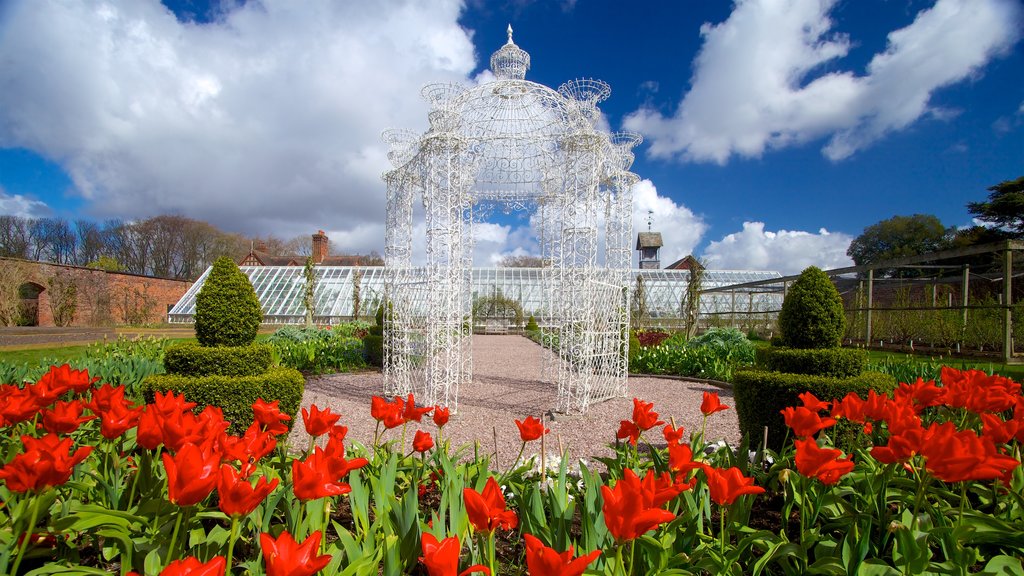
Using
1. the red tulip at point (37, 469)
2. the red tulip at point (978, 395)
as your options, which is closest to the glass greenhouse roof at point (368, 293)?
the red tulip at point (978, 395)

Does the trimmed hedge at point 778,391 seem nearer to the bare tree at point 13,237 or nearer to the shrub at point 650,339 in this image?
the shrub at point 650,339

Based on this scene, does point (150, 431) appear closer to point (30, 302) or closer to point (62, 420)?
point (62, 420)

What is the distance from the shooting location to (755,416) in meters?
4.66

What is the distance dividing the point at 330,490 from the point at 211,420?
2.91ft

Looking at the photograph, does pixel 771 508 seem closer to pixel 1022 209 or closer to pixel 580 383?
pixel 580 383

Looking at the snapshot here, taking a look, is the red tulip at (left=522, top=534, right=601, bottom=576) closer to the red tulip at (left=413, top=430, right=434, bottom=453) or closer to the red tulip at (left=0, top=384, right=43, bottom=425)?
the red tulip at (left=413, top=430, right=434, bottom=453)

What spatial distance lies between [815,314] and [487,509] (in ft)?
15.3

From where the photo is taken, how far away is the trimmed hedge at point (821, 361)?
4.55 meters

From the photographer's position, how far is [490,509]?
1247 mm

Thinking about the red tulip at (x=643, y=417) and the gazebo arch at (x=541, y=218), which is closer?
Answer: the red tulip at (x=643, y=417)

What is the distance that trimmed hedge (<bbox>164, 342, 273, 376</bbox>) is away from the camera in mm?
4863

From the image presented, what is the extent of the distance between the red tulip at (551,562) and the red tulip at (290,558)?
0.40 meters

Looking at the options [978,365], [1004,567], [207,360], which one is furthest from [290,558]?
[978,365]

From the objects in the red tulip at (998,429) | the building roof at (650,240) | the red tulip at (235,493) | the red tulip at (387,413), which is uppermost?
the building roof at (650,240)
